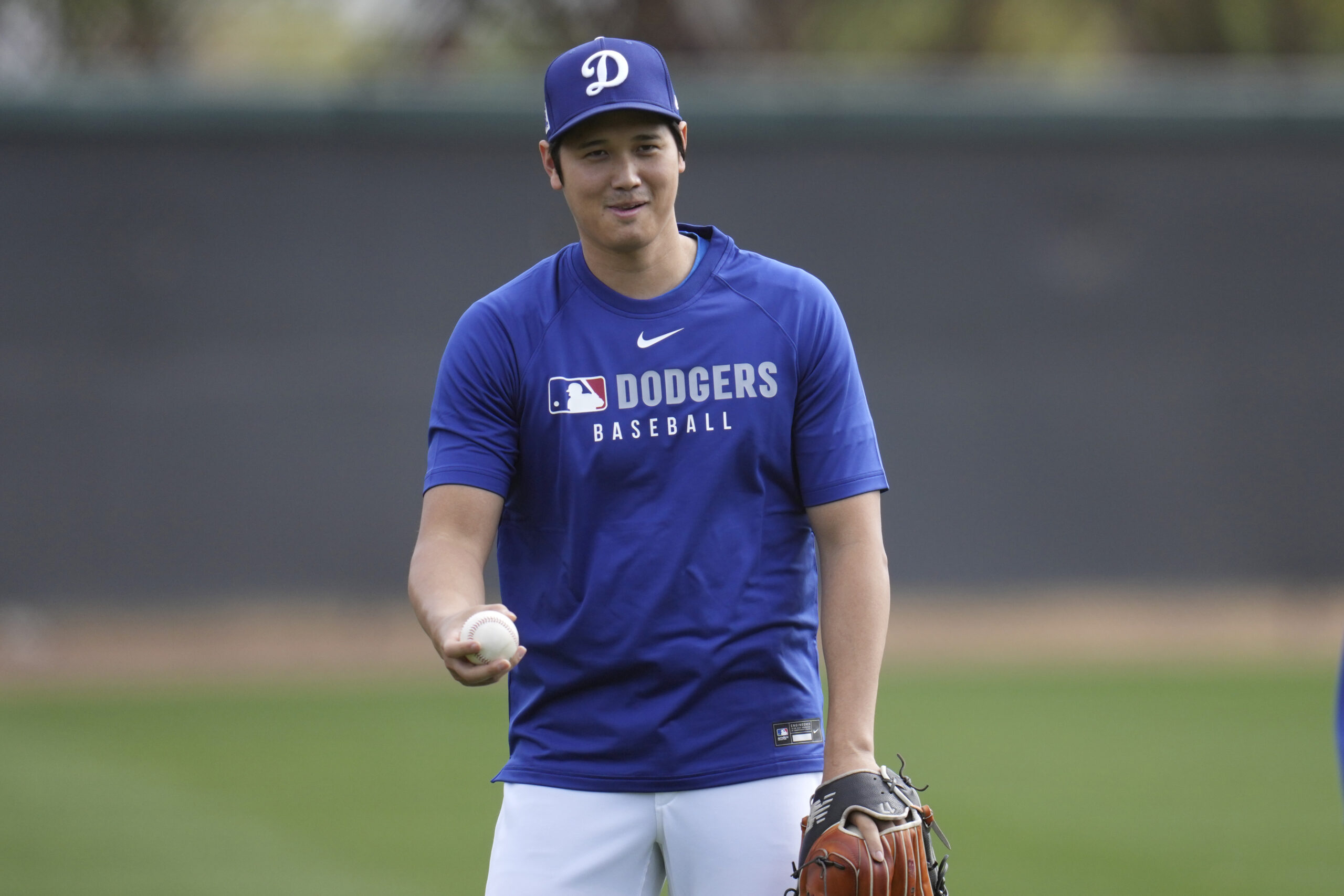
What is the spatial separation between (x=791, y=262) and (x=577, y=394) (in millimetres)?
10849

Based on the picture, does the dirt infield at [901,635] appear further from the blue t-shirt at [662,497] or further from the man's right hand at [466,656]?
the man's right hand at [466,656]

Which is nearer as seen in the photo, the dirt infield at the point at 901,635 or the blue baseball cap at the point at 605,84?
the blue baseball cap at the point at 605,84

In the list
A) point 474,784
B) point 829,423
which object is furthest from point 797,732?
point 474,784

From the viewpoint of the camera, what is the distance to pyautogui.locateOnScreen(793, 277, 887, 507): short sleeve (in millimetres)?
2879

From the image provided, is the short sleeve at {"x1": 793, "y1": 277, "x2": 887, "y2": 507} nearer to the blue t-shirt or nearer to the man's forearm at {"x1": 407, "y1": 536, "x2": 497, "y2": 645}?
the blue t-shirt

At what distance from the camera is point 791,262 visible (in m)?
13.6

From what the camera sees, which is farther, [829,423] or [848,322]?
[848,322]

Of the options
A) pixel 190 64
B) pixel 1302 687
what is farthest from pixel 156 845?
pixel 190 64

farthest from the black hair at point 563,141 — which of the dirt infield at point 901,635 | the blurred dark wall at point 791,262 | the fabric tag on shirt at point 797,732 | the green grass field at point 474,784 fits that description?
the blurred dark wall at point 791,262

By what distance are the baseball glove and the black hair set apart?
4.04 ft

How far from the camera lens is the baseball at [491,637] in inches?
99.3

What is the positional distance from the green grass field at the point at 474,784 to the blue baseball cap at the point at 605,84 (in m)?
4.13

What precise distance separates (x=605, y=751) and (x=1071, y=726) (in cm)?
729

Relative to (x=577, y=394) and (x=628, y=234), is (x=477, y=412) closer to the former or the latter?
(x=577, y=394)
